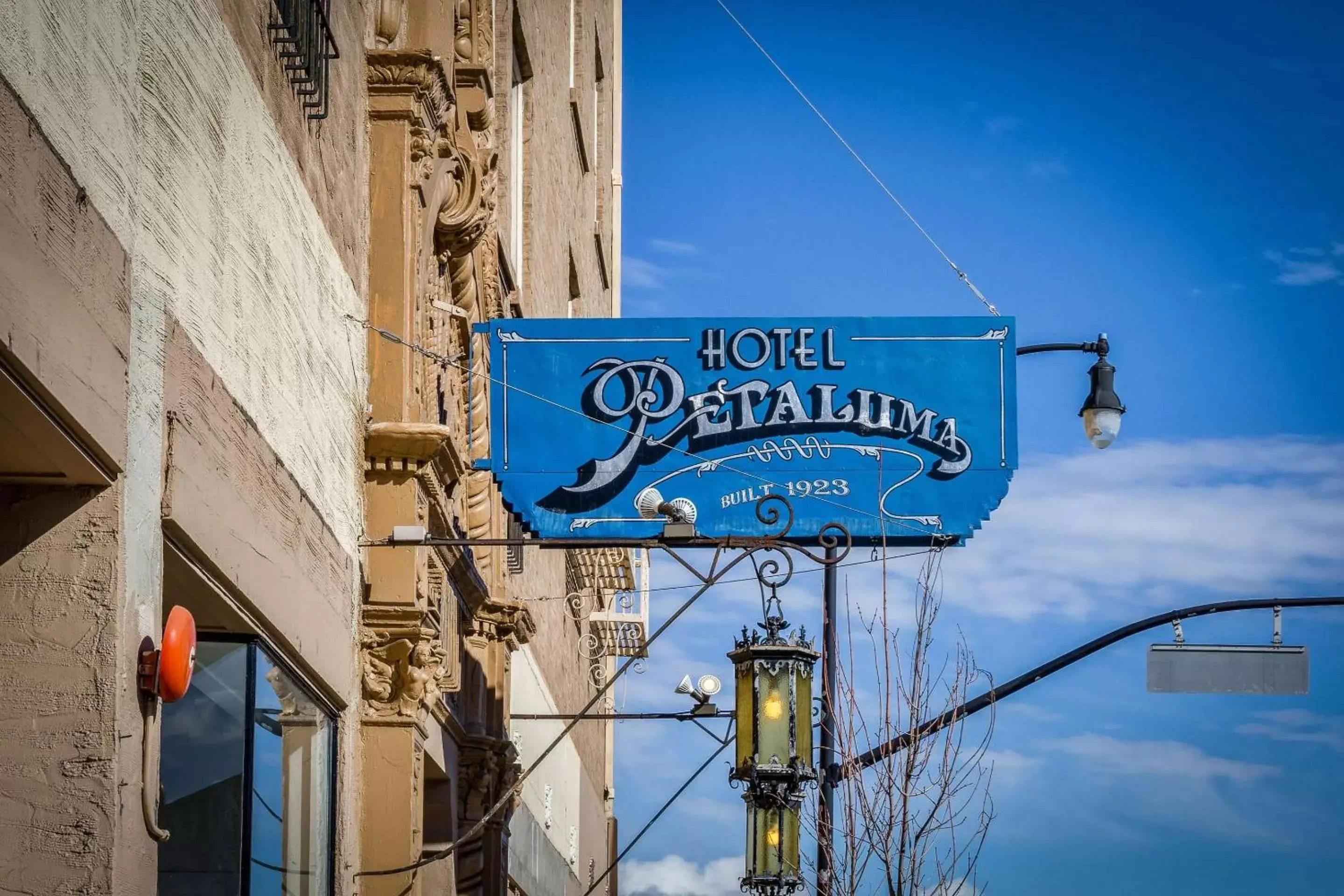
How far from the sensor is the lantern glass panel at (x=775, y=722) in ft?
43.9

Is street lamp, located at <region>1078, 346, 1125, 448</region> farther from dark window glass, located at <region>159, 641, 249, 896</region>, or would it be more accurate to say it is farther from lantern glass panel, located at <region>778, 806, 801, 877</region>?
dark window glass, located at <region>159, 641, 249, 896</region>

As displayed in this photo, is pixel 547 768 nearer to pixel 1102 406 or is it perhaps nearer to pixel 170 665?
pixel 1102 406

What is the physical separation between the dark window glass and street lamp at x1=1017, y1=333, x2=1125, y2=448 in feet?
30.7

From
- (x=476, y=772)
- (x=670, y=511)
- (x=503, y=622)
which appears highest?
(x=670, y=511)

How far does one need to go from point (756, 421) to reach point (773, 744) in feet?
8.44

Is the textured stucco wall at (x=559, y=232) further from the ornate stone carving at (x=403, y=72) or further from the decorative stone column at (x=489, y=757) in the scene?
the ornate stone carving at (x=403, y=72)

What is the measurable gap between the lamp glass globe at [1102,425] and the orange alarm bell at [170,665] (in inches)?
441

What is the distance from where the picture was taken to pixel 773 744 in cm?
1342

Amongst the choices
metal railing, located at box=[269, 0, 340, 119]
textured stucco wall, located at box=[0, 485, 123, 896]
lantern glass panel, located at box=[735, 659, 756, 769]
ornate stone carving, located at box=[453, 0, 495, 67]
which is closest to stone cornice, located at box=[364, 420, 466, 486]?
metal railing, located at box=[269, 0, 340, 119]

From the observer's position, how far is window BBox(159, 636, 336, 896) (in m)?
10.3

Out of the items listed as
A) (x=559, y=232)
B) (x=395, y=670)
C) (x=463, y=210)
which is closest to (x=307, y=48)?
(x=463, y=210)

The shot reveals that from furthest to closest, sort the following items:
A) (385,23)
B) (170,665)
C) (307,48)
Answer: (385,23) < (307,48) < (170,665)

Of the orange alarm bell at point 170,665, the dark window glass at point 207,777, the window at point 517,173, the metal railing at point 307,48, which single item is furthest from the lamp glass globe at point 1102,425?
the orange alarm bell at point 170,665

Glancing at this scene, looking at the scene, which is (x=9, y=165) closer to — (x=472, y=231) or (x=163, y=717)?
(x=163, y=717)
